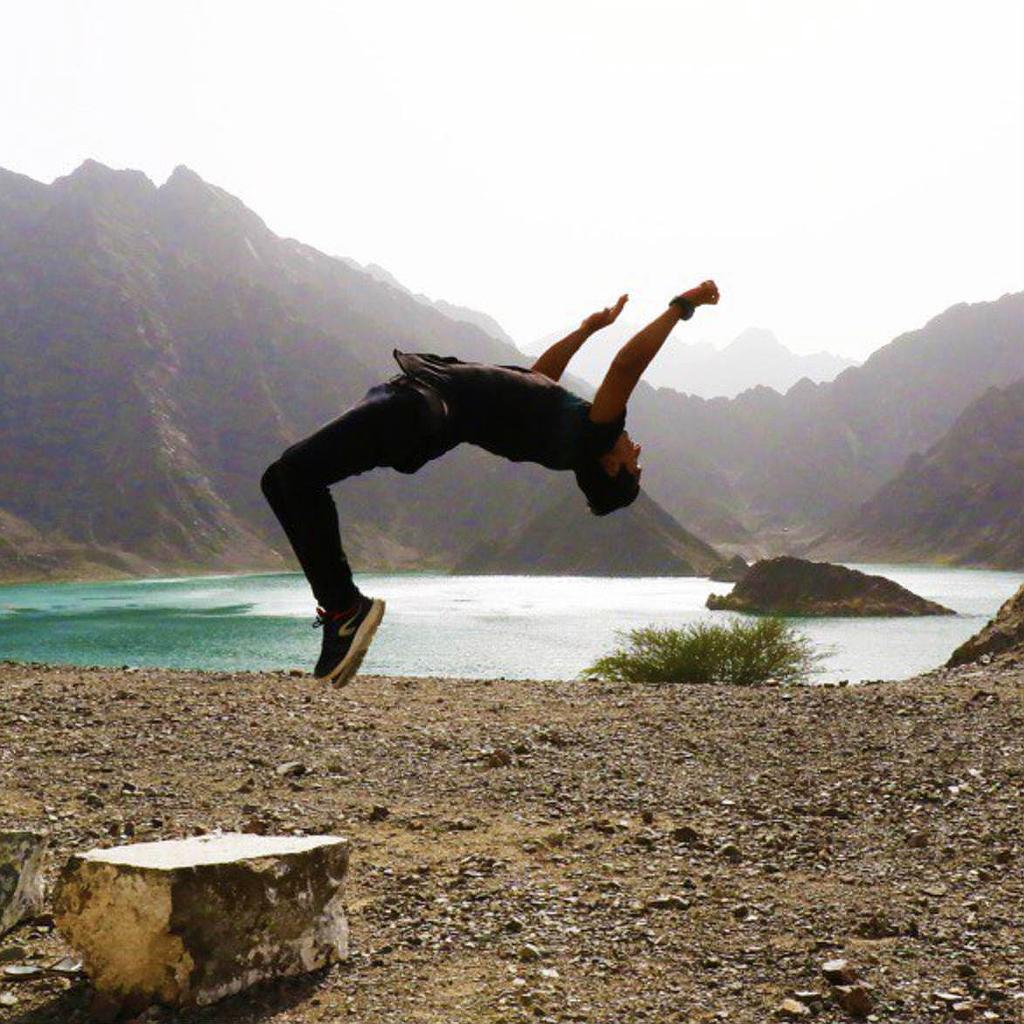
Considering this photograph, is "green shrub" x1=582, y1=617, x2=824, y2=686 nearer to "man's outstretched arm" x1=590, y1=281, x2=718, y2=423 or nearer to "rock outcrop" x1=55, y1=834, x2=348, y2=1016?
"rock outcrop" x1=55, y1=834, x2=348, y2=1016

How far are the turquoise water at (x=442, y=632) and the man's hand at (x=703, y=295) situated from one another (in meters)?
18.9

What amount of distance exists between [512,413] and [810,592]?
64.6 m

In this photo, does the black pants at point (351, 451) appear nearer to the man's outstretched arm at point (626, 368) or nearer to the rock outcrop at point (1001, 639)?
the man's outstretched arm at point (626, 368)

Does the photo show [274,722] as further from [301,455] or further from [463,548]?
[463,548]

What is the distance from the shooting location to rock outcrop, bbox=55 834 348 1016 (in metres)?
5.79

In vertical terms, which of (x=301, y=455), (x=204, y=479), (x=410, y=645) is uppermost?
(x=204, y=479)

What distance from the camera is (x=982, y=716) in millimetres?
13000

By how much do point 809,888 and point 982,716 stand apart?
6.25 meters

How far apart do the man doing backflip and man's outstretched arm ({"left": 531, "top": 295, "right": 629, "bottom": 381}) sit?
60 centimetres

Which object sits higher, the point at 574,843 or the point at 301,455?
the point at 301,455

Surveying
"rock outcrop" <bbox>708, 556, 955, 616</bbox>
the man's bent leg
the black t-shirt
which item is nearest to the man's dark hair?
the black t-shirt

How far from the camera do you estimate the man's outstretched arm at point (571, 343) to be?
5.22m

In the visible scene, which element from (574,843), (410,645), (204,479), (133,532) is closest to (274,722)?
(574,843)

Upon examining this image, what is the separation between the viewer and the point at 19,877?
7.27 meters
